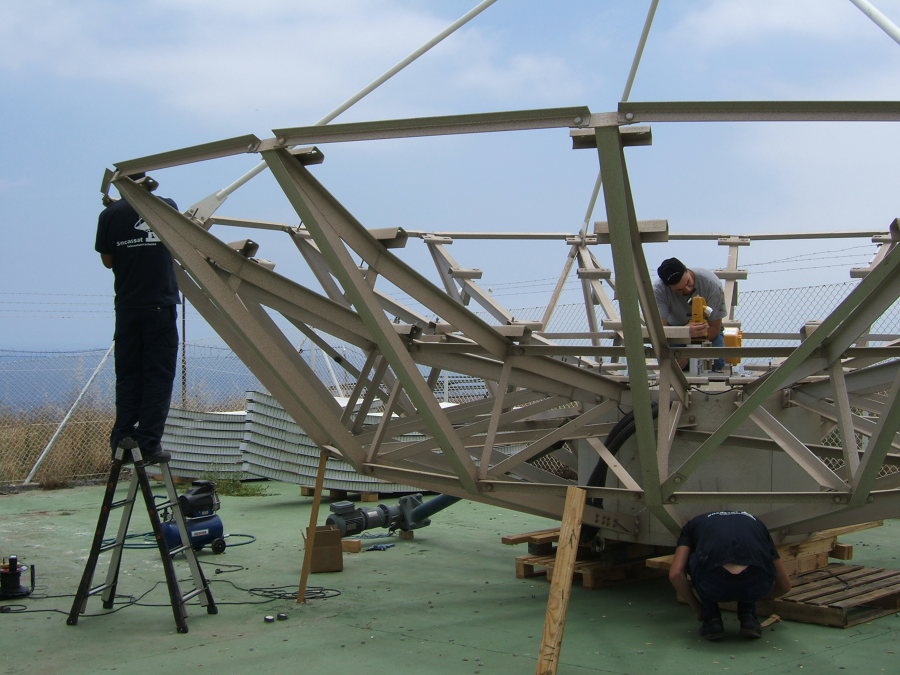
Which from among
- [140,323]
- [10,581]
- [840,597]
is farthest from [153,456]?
[840,597]

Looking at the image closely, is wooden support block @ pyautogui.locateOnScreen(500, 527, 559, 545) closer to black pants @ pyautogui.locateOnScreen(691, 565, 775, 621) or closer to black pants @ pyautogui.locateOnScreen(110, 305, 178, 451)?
black pants @ pyautogui.locateOnScreen(691, 565, 775, 621)

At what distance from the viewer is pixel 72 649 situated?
6613mm

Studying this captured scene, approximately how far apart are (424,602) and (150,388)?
2.75m

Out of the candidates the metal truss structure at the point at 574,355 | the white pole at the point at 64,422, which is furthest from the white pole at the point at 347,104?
the white pole at the point at 64,422

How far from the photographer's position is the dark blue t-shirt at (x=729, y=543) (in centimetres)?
671

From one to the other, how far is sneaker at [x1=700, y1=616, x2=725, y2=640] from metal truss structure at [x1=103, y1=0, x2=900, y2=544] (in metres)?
0.73

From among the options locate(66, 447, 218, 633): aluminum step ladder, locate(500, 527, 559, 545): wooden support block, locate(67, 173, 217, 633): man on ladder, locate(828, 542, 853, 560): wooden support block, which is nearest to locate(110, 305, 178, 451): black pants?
locate(67, 173, 217, 633): man on ladder

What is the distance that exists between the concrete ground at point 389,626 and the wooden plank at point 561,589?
1.85ft

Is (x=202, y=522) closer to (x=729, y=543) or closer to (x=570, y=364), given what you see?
(x=570, y=364)

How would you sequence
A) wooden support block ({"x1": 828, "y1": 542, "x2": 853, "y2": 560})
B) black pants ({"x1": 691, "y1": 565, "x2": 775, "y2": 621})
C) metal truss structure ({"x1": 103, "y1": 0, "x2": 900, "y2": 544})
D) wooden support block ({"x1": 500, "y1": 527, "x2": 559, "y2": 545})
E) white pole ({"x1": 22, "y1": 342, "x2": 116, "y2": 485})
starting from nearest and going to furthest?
metal truss structure ({"x1": 103, "y1": 0, "x2": 900, "y2": 544}) < black pants ({"x1": 691, "y1": 565, "x2": 775, "y2": 621}) < wooden support block ({"x1": 828, "y1": 542, "x2": 853, "y2": 560}) < wooden support block ({"x1": 500, "y1": 527, "x2": 559, "y2": 545}) < white pole ({"x1": 22, "y1": 342, "x2": 116, "y2": 485})

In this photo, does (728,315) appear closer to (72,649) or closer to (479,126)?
(479,126)

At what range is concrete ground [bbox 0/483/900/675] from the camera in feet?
20.5

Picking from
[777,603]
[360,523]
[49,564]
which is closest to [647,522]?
[777,603]

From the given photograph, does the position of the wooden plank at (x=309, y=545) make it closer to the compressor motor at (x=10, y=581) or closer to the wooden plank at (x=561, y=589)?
the compressor motor at (x=10, y=581)
